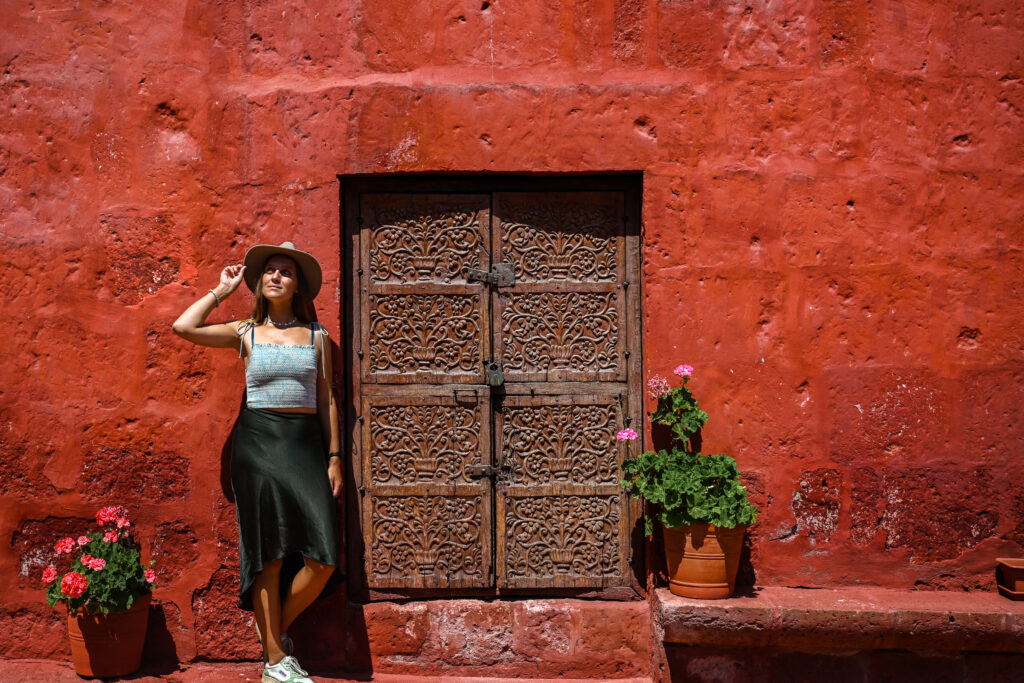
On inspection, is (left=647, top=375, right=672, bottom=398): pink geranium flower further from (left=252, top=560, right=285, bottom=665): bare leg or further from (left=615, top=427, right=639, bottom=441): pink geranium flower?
(left=252, top=560, right=285, bottom=665): bare leg

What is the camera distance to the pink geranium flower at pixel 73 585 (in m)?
3.47

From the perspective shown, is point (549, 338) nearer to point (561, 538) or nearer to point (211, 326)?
point (561, 538)

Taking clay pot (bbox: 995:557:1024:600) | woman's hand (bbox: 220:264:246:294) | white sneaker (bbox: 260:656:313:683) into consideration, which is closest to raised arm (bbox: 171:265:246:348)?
woman's hand (bbox: 220:264:246:294)

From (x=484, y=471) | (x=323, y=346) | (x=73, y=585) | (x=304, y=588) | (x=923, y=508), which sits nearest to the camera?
(x=73, y=585)

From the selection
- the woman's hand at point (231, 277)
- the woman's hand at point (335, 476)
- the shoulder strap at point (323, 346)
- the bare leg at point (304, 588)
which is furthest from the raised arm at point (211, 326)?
the bare leg at point (304, 588)

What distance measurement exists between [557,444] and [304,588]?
4.34 feet

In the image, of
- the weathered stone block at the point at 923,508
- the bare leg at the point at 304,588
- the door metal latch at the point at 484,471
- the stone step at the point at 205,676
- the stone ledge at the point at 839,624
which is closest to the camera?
the stone ledge at the point at 839,624

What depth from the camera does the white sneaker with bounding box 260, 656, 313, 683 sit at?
3.51 m

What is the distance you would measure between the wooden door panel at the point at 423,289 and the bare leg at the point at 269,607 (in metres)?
0.98

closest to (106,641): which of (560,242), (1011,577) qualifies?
(560,242)

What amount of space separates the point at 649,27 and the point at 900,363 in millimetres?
1971

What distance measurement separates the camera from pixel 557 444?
3.96m

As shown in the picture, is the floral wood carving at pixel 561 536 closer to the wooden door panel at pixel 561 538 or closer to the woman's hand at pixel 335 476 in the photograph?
the wooden door panel at pixel 561 538

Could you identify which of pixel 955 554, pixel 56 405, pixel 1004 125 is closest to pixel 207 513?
pixel 56 405
